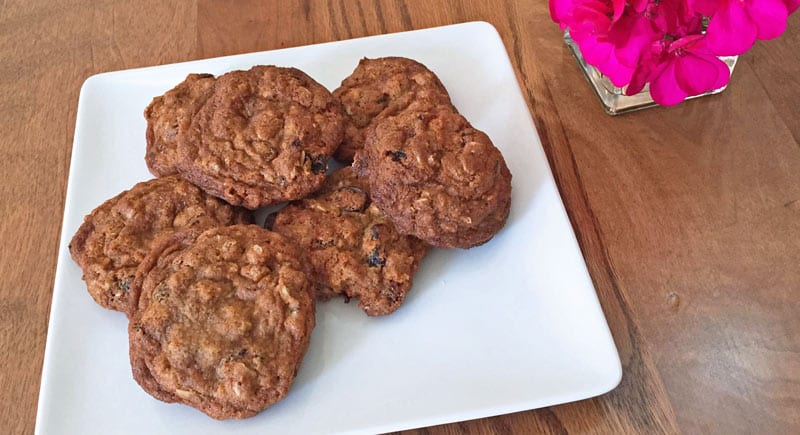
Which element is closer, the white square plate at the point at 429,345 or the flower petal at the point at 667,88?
the white square plate at the point at 429,345

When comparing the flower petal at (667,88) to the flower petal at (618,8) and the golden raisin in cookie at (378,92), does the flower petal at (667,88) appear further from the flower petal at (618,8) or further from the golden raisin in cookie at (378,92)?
the golden raisin in cookie at (378,92)

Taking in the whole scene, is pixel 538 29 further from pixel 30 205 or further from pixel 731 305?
pixel 30 205

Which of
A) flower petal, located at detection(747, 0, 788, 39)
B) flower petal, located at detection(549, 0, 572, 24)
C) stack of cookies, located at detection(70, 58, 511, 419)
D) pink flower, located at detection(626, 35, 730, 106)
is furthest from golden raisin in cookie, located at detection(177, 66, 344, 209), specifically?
flower petal, located at detection(747, 0, 788, 39)

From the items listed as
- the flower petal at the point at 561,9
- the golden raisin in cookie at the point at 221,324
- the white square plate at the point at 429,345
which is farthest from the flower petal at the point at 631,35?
the golden raisin in cookie at the point at 221,324

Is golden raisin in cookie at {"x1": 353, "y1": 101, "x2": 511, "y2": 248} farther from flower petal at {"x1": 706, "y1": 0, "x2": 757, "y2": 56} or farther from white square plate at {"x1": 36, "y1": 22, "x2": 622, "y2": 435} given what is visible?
flower petal at {"x1": 706, "y1": 0, "x2": 757, "y2": 56}

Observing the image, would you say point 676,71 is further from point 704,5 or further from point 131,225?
point 131,225

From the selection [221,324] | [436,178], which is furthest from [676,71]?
[221,324]
